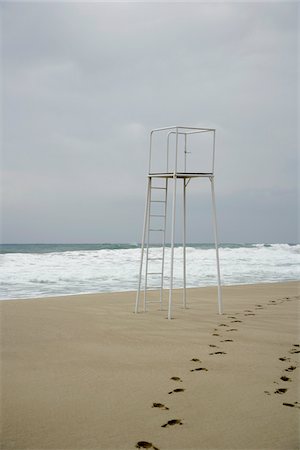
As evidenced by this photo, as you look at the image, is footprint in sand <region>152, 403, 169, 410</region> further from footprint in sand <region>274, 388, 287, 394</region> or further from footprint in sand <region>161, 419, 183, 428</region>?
footprint in sand <region>274, 388, 287, 394</region>

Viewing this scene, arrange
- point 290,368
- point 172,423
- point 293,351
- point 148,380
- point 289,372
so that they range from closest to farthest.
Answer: point 172,423 → point 148,380 → point 289,372 → point 290,368 → point 293,351

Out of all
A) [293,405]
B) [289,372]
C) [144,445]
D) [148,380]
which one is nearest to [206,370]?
[148,380]

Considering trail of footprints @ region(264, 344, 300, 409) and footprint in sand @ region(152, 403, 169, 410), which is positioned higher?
trail of footprints @ region(264, 344, 300, 409)

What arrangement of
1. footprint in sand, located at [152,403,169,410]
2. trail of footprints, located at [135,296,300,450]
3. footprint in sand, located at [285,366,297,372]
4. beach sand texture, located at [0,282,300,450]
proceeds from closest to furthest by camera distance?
1. beach sand texture, located at [0,282,300,450]
2. trail of footprints, located at [135,296,300,450]
3. footprint in sand, located at [152,403,169,410]
4. footprint in sand, located at [285,366,297,372]

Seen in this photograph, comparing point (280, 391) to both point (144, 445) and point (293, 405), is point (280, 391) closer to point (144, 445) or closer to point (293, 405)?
point (293, 405)

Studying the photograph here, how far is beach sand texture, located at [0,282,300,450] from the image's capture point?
3355 millimetres

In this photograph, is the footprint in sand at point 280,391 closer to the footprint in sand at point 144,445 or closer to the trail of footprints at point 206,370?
the trail of footprints at point 206,370

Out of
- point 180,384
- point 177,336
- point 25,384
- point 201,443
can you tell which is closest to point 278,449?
point 201,443

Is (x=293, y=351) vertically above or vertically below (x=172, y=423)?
above

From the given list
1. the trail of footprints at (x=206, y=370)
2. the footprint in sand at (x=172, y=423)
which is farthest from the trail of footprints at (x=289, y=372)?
the footprint in sand at (x=172, y=423)

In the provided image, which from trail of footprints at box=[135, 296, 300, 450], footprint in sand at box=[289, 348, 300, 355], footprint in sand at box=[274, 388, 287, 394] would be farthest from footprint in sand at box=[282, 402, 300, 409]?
footprint in sand at box=[289, 348, 300, 355]

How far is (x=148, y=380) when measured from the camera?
175 inches

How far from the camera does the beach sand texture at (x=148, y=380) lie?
3.36m

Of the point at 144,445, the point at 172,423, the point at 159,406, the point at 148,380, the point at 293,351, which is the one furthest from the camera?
the point at 293,351
